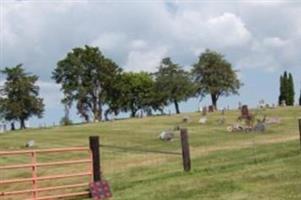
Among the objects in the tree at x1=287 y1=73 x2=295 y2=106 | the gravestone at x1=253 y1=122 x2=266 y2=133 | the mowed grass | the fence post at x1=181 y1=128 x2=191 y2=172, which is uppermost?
the tree at x1=287 y1=73 x2=295 y2=106

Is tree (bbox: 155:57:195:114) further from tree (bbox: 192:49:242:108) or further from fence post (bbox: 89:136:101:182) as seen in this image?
fence post (bbox: 89:136:101:182)

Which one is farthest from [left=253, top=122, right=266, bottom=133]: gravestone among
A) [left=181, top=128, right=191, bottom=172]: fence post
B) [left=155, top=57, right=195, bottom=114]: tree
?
[left=155, top=57, right=195, bottom=114]: tree

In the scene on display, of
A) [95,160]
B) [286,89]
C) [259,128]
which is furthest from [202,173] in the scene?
[286,89]

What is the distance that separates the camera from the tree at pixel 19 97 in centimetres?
10450

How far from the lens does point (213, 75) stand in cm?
11475

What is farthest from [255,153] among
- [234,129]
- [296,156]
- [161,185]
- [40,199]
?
[234,129]

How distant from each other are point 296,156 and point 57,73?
9607cm

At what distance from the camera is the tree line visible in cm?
11144

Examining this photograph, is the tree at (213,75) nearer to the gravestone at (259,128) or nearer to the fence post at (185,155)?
the gravestone at (259,128)

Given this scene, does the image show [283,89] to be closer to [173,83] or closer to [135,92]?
[173,83]

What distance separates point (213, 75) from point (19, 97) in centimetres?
3243

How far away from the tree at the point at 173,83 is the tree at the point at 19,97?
2043 cm

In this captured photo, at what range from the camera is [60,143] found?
46625 millimetres

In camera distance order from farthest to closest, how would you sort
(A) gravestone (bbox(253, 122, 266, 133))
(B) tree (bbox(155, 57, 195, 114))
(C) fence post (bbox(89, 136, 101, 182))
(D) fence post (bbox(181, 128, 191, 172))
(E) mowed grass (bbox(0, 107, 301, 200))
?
(B) tree (bbox(155, 57, 195, 114)) < (A) gravestone (bbox(253, 122, 266, 133)) < (D) fence post (bbox(181, 128, 191, 172)) < (C) fence post (bbox(89, 136, 101, 182)) < (E) mowed grass (bbox(0, 107, 301, 200))
